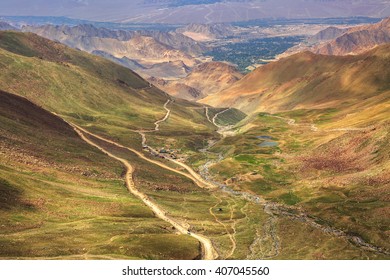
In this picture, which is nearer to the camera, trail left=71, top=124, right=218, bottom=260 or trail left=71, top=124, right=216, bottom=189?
trail left=71, top=124, right=218, bottom=260

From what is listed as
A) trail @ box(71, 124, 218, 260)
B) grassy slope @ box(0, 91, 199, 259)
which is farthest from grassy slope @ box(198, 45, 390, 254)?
grassy slope @ box(0, 91, 199, 259)

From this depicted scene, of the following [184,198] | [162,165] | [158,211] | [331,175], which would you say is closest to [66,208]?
[158,211]

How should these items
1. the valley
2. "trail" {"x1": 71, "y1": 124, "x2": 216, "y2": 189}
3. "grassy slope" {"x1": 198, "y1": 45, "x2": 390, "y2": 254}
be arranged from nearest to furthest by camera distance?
1. the valley
2. "grassy slope" {"x1": 198, "y1": 45, "x2": 390, "y2": 254}
3. "trail" {"x1": 71, "y1": 124, "x2": 216, "y2": 189}

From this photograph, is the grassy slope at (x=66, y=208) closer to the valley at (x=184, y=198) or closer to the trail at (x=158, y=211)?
the valley at (x=184, y=198)

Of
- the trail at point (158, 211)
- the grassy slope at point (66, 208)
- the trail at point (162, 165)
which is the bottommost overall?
the trail at point (162, 165)

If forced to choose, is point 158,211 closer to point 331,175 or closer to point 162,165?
point 331,175

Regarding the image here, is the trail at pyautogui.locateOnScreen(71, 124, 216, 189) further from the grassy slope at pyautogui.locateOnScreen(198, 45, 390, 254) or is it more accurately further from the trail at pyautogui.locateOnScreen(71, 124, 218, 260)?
the trail at pyautogui.locateOnScreen(71, 124, 218, 260)

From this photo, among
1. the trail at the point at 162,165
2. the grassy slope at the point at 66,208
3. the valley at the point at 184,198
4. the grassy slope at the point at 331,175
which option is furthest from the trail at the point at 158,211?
the grassy slope at the point at 331,175

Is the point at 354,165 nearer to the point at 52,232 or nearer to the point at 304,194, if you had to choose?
the point at 304,194

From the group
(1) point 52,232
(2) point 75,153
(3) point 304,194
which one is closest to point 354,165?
(3) point 304,194
